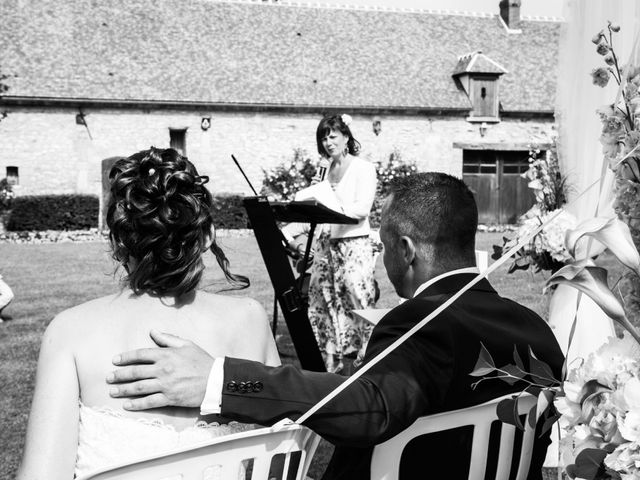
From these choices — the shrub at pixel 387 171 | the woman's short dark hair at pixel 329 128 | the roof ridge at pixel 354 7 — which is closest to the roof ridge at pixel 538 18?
the roof ridge at pixel 354 7

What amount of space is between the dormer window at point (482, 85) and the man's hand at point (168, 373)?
2705cm

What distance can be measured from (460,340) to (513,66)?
A: 29.6 meters

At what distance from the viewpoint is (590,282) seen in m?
1.19

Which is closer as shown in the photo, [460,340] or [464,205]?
[460,340]

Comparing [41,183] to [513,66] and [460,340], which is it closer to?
[513,66]

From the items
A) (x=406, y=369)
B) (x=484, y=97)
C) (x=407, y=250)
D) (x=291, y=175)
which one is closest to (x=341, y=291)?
(x=407, y=250)

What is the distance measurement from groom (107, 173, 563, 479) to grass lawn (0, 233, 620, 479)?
957 millimetres

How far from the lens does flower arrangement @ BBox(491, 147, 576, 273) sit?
3885 mm

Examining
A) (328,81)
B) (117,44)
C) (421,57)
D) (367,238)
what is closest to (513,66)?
(421,57)

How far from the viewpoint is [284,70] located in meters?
26.9

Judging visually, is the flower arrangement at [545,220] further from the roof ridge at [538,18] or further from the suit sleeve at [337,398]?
the roof ridge at [538,18]

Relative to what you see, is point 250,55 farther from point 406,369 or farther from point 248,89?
point 406,369

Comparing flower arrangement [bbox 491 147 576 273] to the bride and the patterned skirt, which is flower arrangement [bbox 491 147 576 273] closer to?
the bride

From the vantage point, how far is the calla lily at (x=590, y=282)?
3.87 ft
